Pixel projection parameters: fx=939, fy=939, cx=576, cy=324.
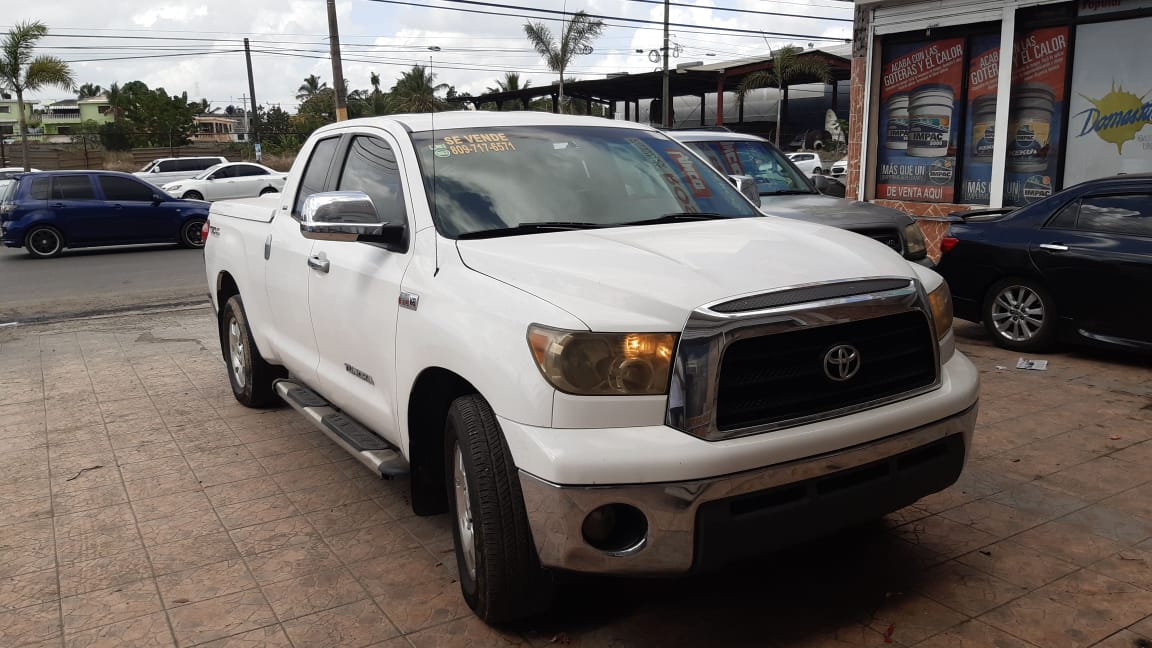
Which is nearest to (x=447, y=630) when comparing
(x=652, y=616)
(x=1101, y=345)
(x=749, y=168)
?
(x=652, y=616)

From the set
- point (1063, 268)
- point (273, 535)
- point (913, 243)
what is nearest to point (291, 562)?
point (273, 535)

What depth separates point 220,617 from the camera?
3615 millimetres

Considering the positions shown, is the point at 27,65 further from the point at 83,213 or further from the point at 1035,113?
the point at 1035,113

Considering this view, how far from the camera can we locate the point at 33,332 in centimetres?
997

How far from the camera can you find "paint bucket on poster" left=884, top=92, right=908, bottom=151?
Result: 13406 mm

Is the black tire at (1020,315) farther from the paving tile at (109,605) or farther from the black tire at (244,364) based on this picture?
the paving tile at (109,605)

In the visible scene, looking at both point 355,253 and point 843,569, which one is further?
point 355,253

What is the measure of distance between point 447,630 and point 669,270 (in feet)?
5.06

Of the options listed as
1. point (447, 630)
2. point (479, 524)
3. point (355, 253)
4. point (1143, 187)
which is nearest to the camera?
point (479, 524)

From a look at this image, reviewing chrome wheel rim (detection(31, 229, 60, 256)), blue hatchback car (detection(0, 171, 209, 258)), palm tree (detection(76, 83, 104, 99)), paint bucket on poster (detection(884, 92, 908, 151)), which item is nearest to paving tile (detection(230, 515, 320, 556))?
paint bucket on poster (detection(884, 92, 908, 151))

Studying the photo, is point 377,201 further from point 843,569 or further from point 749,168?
point 749,168

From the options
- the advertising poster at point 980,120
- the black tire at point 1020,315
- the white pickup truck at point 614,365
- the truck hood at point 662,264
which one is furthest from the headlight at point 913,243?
the advertising poster at point 980,120

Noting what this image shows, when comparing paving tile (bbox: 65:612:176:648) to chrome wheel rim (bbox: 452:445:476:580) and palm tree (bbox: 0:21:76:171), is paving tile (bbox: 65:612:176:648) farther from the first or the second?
palm tree (bbox: 0:21:76:171)

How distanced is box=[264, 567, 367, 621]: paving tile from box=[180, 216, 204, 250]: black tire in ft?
53.4
